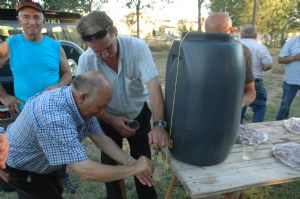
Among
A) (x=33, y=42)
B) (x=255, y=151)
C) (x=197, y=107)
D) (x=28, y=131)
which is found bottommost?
(x=255, y=151)

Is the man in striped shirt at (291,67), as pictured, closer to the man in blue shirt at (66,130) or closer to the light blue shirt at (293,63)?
Result: the light blue shirt at (293,63)

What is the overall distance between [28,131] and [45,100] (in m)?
0.22

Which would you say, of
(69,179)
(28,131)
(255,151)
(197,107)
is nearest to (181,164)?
(197,107)

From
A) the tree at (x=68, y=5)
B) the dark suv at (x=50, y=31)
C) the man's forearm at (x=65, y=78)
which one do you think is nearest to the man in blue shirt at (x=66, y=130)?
the man's forearm at (x=65, y=78)

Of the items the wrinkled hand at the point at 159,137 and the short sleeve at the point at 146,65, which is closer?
the wrinkled hand at the point at 159,137

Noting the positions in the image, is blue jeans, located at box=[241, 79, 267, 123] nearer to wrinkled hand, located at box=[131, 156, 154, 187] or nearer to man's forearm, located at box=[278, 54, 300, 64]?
man's forearm, located at box=[278, 54, 300, 64]

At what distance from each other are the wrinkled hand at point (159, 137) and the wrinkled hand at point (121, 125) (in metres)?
0.53

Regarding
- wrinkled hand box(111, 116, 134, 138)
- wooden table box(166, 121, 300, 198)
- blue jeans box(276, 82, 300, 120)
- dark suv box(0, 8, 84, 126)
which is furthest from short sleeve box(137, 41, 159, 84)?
blue jeans box(276, 82, 300, 120)

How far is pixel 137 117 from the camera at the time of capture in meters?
2.43

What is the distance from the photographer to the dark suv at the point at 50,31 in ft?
10.7

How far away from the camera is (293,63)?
4.38m

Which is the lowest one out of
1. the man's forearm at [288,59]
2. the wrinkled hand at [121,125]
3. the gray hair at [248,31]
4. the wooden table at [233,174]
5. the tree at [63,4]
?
the wooden table at [233,174]

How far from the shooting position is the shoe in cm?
303

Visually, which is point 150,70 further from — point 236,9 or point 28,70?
point 236,9
